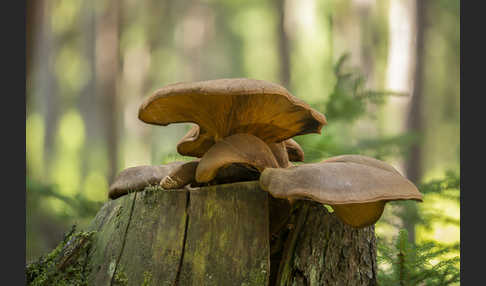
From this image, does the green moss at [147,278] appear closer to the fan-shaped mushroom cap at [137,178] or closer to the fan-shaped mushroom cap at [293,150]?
the fan-shaped mushroom cap at [137,178]

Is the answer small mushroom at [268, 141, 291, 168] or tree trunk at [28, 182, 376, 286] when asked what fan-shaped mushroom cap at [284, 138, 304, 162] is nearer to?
small mushroom at [268, 141, 291, 168]

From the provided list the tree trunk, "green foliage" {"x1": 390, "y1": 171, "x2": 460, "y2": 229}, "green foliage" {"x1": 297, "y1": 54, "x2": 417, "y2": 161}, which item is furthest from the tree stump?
"green foliage" {"x1": 390, "y1": 171, "x2": 460, "y2": 229}

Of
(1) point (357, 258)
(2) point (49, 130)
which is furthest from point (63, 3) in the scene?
(1) point (357, 258)

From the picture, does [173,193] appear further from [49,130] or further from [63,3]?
[63,3]

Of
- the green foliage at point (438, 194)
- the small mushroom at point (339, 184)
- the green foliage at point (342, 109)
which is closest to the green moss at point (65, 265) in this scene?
the small mushroom at point (339, 184)

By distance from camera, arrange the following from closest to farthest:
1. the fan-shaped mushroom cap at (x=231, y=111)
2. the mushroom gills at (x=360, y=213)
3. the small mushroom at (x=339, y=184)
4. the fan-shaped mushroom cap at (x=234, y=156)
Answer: the small mushroom at (x=339, y=184) < the fan-shaped mushroom cap at (x=231, y=111) < the mushroom gills at (x=360, y=213) < the fan-shaped mushroom cap at (x=234, y=156)

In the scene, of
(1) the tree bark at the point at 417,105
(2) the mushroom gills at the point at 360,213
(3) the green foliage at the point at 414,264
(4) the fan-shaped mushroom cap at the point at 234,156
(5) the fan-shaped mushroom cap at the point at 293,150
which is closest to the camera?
(2) the mushroom gills at the point at 360,213
